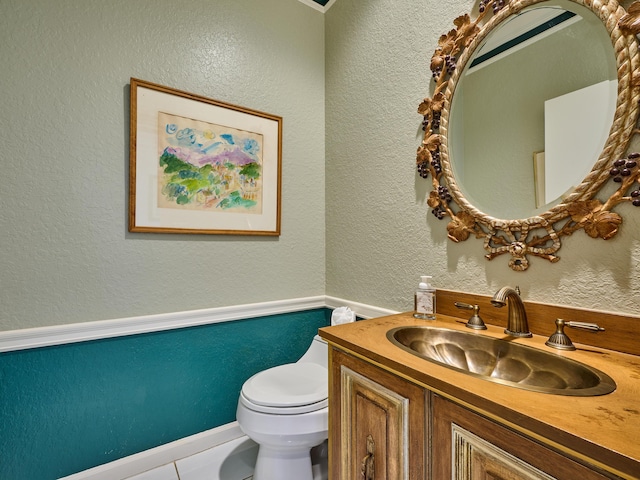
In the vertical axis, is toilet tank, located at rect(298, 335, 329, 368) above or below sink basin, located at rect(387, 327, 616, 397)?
below

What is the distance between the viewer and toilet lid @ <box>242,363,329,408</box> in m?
1.20

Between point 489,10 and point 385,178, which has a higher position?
point 489,10

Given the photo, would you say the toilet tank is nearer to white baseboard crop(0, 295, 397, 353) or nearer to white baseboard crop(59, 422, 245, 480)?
white baseboard crop(0, 295, 397, 353)

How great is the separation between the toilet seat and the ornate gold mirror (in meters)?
0.83

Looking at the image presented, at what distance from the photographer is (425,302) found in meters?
1.23

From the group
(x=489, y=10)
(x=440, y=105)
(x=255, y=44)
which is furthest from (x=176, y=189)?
(x=489, y=10)

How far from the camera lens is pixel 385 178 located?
1562 mm

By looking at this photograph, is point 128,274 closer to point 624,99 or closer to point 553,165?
point 553,165

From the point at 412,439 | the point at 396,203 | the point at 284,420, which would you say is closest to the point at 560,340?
the point at 412,439

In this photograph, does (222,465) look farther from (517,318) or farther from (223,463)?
(517,318)

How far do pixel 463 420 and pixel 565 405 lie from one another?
0.18 meters

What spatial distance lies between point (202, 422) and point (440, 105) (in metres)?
1.84

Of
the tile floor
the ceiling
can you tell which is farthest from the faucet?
the ceiling

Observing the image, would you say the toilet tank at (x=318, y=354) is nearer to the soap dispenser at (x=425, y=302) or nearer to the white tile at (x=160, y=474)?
the soap dispenser at (x=425, y=302)
